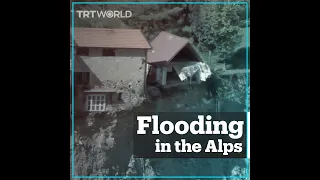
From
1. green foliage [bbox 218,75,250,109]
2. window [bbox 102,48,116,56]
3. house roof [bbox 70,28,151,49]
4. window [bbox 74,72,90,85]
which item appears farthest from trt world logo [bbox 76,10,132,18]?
green foliage [bbox 218,75,250,109]

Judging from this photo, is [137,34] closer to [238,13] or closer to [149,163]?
[238,13]

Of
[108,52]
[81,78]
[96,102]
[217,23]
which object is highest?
[217,23]

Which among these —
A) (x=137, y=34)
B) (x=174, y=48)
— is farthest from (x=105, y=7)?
(x=174, y=48)

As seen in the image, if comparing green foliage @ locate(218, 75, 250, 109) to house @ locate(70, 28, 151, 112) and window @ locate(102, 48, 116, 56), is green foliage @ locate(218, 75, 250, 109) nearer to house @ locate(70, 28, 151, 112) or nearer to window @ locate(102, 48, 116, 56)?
house @ locate(70, 28, 151, 112)

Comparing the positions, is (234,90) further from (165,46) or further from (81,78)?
(81,78)

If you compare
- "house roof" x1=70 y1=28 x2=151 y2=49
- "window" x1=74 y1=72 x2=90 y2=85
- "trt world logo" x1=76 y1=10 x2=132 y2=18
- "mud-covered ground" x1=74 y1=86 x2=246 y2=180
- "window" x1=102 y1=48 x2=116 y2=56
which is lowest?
"mud-covered ground" x1=74 y1=86 x2=246 y2=180

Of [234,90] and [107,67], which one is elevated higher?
[107,67]

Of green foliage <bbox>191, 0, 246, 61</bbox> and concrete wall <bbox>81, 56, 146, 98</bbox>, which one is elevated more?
green foliage <bbox>191, 0, 246, 61</bbox>

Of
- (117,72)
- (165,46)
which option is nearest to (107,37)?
(117,72)
